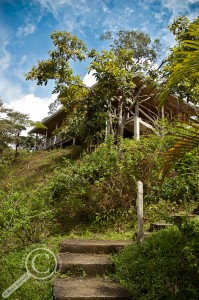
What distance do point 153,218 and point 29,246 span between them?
9.50 feet

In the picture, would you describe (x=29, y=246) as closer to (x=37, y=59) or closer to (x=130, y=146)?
(x=130, y=146)

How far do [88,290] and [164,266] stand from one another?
1.03m

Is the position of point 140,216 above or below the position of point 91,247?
above

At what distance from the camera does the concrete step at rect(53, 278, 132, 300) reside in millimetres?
3416

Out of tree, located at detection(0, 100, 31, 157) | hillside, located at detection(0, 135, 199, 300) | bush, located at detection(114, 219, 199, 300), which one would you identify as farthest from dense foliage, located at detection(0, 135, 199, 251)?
tree, located at detection(0, 100, 31, 157)

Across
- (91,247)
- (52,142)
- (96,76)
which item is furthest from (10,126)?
(91,247)

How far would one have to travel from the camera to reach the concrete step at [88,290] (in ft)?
11.2

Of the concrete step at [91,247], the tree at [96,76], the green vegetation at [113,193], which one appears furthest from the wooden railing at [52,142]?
the concrete step at [91,247]

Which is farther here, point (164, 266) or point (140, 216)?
point (140, 216)

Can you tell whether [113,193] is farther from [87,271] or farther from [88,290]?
[88,290]

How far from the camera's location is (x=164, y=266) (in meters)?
3.51

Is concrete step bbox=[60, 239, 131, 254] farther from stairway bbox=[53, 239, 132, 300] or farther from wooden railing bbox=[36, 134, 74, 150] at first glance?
wooden railing bbox=[36, 134, 74, 150]

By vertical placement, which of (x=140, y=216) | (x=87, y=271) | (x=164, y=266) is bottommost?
(x=87, y=271)

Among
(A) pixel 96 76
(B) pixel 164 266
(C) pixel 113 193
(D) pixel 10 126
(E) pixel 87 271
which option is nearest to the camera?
(B) pixel 164 266
